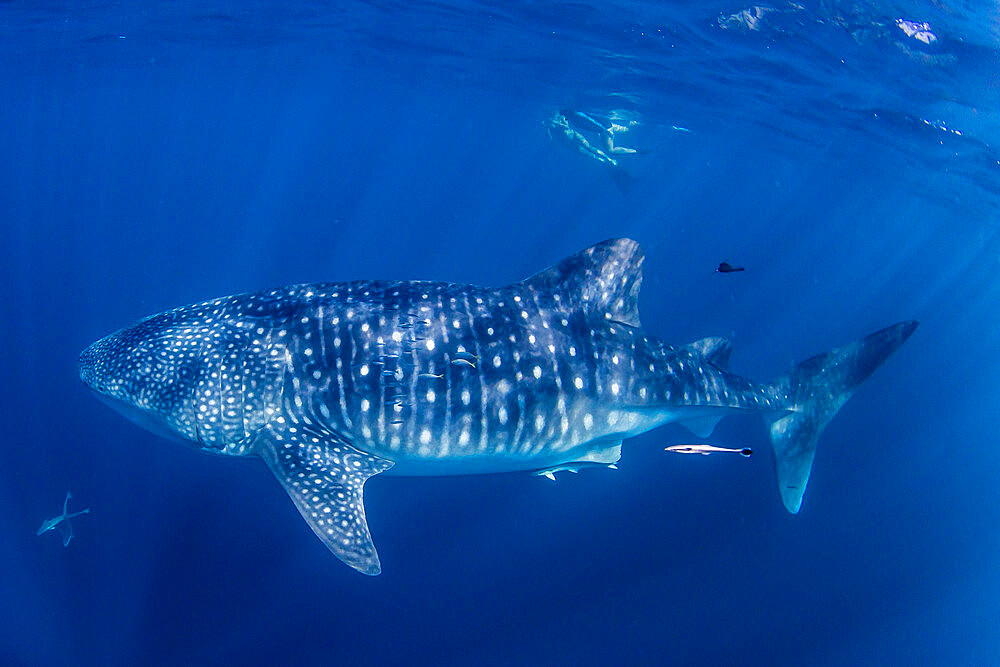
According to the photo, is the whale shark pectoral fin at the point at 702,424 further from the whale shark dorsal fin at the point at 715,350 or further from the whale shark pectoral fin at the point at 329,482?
the whale shark pectoral fin at the point at 329,482

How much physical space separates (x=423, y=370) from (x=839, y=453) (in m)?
12.5

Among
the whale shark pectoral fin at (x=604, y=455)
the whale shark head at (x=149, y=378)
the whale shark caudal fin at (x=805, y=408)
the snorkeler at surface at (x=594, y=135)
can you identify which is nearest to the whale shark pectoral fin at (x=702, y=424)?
the whale shark caudal fin at (x=805, y=408)

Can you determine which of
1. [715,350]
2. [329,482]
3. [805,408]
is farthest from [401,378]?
[805,408]

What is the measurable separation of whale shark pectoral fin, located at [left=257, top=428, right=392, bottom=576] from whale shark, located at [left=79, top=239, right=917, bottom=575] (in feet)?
0.04

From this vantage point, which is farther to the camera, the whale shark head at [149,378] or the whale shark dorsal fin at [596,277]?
the whale shark dorsal fin at [596,277]

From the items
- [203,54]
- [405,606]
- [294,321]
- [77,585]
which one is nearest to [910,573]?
[405,606]

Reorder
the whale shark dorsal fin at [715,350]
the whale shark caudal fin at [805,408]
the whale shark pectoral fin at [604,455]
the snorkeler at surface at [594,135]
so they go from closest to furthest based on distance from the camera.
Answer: the whale shark pectoral fin at [604,455] → the whale shark dorsal fin at [715,350] → the whale shark caudal fin at [805,408] → the snorkeler at surface at [594,135]

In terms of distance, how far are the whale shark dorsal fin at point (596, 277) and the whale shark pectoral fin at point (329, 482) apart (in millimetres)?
2580

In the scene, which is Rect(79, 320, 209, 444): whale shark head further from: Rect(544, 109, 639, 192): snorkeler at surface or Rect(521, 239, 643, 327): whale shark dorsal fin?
Rect(544, 109, 639, 192): snorkeler at surface

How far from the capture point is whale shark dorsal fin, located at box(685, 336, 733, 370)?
7.18 m

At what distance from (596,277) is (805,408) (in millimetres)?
3519

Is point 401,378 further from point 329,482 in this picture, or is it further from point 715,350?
point 715,350

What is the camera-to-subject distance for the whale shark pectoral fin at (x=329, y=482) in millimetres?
4988

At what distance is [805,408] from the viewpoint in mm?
7508
